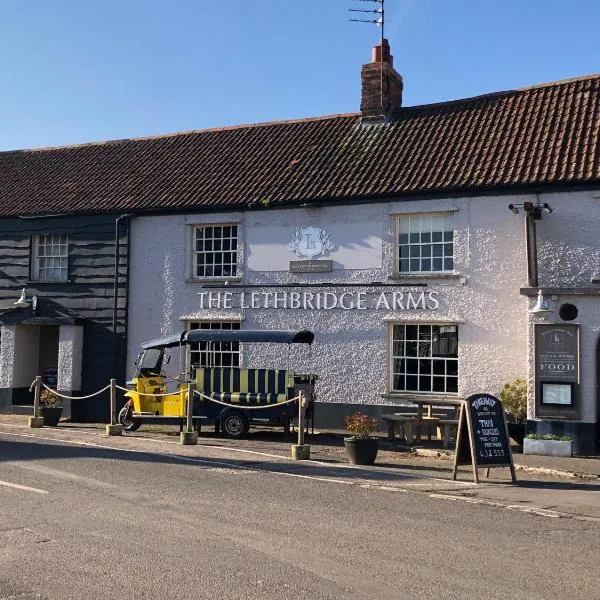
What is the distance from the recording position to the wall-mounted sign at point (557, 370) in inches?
573

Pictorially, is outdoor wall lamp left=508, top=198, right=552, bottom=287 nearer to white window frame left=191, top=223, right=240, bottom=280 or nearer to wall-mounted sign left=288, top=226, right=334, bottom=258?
wall-mounted sign left=288, top=226, right=334, bottom=258

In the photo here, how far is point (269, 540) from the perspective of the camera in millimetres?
7410

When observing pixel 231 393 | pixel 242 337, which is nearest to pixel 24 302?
pixel 242 337

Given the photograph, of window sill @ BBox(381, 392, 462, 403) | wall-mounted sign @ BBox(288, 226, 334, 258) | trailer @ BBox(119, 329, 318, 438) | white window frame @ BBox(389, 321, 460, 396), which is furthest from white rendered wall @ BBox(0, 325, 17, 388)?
white window frame @ BBox(389, 321, 460, 396)

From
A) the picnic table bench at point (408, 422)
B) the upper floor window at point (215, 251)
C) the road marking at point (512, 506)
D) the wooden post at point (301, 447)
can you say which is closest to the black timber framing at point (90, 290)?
Answer: the upper floor window at point (215, 251)

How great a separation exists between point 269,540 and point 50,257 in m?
15.9

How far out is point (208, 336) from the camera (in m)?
17.1

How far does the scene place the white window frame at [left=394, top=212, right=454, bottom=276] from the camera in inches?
682

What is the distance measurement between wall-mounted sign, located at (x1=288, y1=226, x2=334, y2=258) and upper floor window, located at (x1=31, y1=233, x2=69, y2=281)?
21.8 ft

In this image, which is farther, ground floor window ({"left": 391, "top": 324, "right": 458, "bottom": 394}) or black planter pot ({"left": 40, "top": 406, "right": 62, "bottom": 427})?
black planter pot ({"left": 40, "top": 406, "right": 62, "bottom": 427})

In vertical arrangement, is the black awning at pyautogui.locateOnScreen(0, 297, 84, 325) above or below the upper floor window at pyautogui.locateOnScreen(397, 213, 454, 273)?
below

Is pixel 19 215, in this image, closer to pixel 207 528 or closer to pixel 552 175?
pixel 552 175

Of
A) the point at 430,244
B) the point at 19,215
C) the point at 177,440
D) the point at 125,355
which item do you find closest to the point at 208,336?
the point at 177,440

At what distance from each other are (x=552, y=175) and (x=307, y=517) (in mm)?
10141
